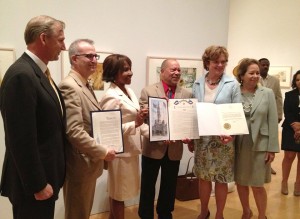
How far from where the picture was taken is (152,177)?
2756 millimetres

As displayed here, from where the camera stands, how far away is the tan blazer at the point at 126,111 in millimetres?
2215

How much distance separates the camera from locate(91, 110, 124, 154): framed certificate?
74.2 inches

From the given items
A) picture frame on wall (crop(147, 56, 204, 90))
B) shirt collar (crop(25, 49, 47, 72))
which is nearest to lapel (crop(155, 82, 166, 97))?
picture frame on wall (crop(147, 56, 204, 90))

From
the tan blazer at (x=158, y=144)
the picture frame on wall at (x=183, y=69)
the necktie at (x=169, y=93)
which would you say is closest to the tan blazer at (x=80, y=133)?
the tan blazer at (x=158, y=144)

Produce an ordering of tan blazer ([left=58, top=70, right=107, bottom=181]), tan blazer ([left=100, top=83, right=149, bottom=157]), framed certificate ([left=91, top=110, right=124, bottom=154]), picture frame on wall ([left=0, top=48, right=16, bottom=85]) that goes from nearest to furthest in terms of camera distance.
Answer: tan blazer ([left=58, top=70, right=107, bottom=181]) → framed certificate ([left=91, top=110, right=124, bottom=154]) → tan blazer ([left=100, top=83, right=149, bottom=157]) → picture frame on wall ([left=0, top=48, right=16, bottom=85])

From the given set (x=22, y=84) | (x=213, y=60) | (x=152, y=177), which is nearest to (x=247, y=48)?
(x=213, y=60)

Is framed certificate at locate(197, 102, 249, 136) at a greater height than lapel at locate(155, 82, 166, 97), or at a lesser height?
lesser

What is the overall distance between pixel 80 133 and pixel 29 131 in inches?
16.3

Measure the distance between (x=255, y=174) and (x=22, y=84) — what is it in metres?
2.21

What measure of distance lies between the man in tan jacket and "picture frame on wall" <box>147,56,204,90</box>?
138 cm

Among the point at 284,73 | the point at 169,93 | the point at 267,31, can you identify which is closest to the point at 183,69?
the point at 169,93

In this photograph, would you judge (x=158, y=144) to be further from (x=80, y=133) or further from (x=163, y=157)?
(x=80, y=133)

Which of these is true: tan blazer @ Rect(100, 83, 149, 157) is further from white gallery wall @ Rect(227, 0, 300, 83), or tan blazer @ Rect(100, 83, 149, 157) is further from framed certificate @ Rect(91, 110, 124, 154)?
white gallery wall @ Rect(227, 0, 300, 83)

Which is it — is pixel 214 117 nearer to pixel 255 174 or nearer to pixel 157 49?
pixel 255 174
